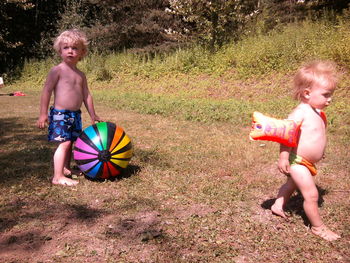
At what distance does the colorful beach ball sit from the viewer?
437 cm

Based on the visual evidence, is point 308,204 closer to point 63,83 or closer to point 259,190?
point 259,190

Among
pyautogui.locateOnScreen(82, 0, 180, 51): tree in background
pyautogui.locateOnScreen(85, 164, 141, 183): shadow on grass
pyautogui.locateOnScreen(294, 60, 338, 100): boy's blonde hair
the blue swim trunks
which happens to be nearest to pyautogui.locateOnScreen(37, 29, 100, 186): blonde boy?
the blue swim trunks

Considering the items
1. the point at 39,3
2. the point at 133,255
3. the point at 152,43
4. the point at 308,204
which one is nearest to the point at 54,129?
the point at 133,255

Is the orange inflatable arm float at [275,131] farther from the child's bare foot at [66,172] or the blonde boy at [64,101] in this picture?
the child's bare foot at [66,172]

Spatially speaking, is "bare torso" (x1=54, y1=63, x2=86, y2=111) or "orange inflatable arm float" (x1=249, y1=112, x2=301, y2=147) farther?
"bare torso" (x1=54, y1=63, x2=86, y2=111)

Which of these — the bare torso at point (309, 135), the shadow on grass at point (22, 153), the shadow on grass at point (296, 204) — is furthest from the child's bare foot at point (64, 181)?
the bare torso at point (309, 135)

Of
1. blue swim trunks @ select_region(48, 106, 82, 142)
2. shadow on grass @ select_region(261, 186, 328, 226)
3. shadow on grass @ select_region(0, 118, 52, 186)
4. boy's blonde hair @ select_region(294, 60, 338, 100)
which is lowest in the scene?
shadow on grass @ select_region(0, 118, 52, 186)

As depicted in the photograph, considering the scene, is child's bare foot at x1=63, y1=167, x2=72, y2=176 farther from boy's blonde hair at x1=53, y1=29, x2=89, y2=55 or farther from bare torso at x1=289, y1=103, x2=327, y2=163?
bare torso at x1=289, y1=103, x2=327, y2=163

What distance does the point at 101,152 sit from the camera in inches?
172

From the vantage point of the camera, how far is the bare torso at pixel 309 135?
3.21 metres

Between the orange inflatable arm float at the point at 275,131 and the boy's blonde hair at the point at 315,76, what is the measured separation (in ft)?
1.37

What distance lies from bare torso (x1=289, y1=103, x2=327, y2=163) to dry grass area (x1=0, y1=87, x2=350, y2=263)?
691mm

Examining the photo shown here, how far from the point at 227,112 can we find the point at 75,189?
558 cm

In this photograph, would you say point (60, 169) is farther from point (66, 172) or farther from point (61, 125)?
point (61, 125)
